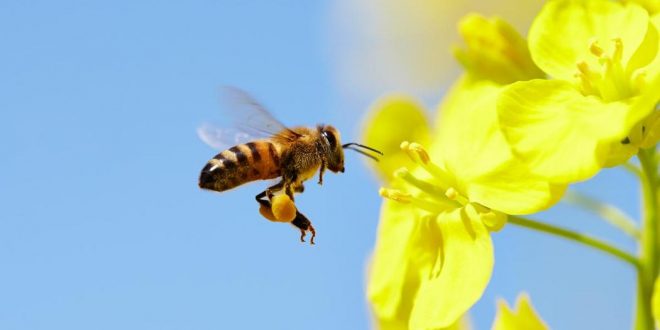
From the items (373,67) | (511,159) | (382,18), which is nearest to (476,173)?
(511,159)

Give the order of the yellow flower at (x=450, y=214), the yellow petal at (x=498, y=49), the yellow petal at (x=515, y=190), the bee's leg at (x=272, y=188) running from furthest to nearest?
1. the yellow petal at (x=498, y=49)
2. the bee's leg at (x=272, y=188)
3. the yellow flower at (x=450, y=214)
4. the yellow petal at (x=515, y=190)

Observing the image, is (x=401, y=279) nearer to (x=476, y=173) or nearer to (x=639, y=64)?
(x=476, y=173)

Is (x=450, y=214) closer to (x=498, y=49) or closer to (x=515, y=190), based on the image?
(x=515, y=190)

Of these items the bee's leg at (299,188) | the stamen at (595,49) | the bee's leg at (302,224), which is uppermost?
the bee's leg at (299,188)

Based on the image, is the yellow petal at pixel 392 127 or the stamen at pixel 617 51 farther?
the yellow petal at pixel 392 127

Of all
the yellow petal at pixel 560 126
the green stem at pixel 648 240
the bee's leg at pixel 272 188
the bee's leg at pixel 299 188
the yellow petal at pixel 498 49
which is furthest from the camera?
the yellow petal at pixel 498 49

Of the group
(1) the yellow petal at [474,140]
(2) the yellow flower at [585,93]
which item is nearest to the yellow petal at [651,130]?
(2) the yellow flower at [585,93]

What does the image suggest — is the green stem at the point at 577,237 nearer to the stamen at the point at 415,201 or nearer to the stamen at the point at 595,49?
the stamen at the point at 415,201
